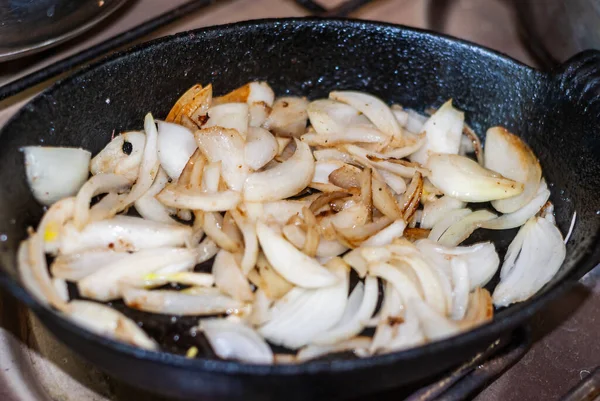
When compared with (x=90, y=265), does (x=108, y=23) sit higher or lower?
higher

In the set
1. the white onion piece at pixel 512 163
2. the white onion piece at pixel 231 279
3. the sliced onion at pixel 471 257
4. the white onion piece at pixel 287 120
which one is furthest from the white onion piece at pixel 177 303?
the white onion piece at pixel 512 163

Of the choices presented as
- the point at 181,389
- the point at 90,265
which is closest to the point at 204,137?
the point at 90,265

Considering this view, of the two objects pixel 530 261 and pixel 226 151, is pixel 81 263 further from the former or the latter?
pixel 530 261

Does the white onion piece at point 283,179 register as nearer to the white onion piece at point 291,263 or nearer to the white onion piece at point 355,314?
the white onion piece at point 291,263

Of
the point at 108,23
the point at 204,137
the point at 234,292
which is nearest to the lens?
the point at 234,292

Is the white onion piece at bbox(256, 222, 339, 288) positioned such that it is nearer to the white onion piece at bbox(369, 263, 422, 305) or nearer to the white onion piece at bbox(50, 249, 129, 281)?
the white onion piece at bbox(369, 263, 422, 305)

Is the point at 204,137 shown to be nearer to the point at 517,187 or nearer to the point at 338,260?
the point at 338,260

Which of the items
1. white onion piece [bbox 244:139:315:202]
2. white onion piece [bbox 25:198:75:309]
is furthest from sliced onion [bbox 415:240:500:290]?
white onion piece [bbox 25:198:75:309]
